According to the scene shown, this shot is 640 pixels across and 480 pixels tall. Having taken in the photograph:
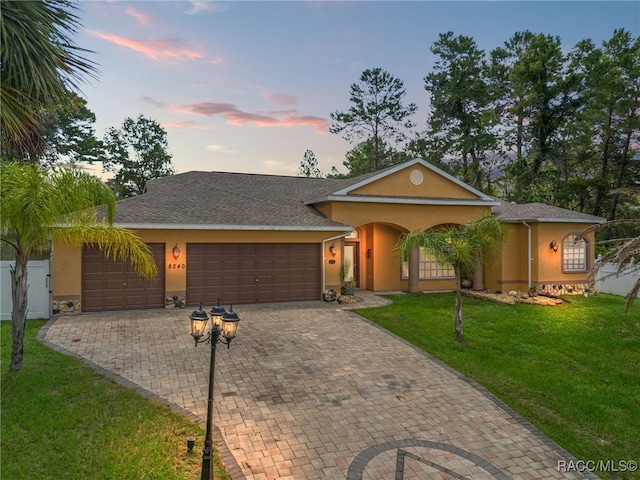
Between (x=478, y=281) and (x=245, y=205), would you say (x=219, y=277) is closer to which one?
(x=245, y=205)

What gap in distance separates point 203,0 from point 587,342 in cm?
1482

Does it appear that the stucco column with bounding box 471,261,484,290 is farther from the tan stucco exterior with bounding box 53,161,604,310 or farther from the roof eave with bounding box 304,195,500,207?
the roof eave with bounding box 304,195,500,207

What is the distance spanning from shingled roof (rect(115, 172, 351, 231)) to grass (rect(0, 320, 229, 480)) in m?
6.83

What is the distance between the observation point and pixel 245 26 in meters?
13.4

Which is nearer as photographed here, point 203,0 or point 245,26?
point 203,0

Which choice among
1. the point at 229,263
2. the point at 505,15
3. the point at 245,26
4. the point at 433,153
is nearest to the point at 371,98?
the point at 433,153

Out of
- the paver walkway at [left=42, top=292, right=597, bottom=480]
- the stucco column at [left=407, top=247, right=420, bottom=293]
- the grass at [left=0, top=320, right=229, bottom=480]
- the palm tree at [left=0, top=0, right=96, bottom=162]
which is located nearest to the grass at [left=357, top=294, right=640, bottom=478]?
the paver walkway at [left=42, top=292, right=597, bottom=480]

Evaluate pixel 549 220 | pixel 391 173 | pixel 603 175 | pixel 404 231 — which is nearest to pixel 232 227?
pixel 391 173

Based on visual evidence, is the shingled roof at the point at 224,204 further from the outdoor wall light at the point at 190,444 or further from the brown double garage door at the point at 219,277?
the outdoor wall light at the point at 190,444

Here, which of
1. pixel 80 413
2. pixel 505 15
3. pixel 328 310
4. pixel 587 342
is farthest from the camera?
pixel 505 15

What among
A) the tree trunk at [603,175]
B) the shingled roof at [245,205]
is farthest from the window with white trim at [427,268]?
the tree trunk at [603,175]

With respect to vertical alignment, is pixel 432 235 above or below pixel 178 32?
below

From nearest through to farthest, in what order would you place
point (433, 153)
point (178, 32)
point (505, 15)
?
1. point (178, 32)
2. point (505, 15)
3. point (433, 153)

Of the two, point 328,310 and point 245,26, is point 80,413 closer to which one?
point 328,310
